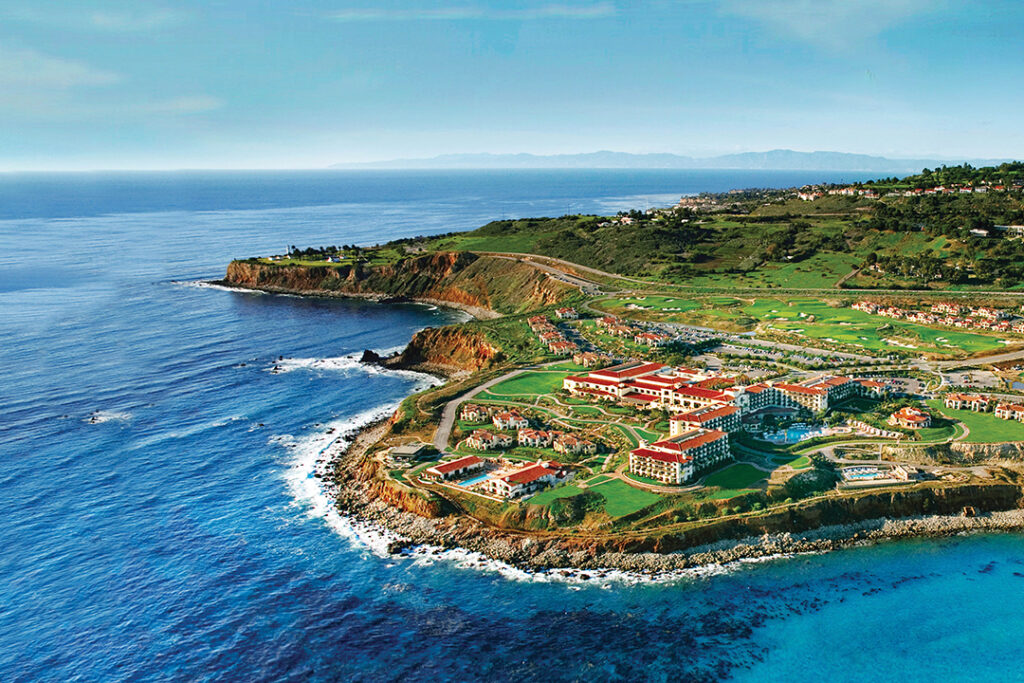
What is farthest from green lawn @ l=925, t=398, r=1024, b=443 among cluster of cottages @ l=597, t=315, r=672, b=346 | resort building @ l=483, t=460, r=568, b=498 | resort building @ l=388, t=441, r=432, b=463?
resort building @ l=388, t=441, r=432, b=463

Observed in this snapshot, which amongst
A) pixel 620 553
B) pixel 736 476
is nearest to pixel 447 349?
pixel 736 476

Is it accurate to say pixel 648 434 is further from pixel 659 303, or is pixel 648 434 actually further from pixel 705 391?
pixel 659 303

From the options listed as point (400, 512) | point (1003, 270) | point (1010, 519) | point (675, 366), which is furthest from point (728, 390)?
point (1003, 270)

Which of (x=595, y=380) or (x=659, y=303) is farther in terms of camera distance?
(x=659, y=303)

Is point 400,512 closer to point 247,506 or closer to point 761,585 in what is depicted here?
point 247,506

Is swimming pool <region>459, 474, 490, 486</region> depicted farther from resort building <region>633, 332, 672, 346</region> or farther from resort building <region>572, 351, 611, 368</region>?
resort building <region>633, 332, 672, 346</region>
